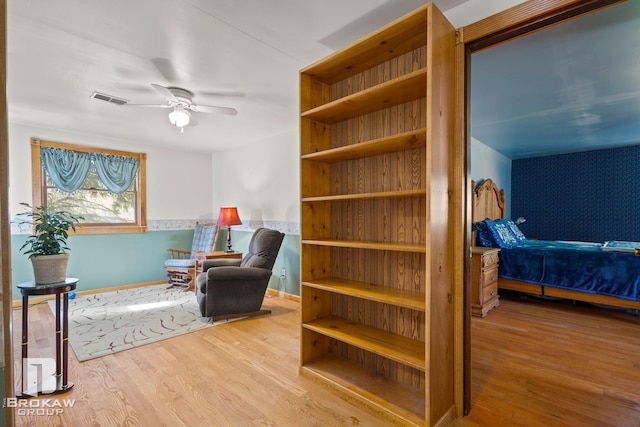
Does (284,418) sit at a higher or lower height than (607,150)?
lower

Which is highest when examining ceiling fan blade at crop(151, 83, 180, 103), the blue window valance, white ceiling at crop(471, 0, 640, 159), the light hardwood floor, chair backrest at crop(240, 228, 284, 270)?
white ceiling at crop(471, 0, 640, 159)

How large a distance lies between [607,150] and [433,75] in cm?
592

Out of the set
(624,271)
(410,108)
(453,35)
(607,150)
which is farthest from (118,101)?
(607,150)

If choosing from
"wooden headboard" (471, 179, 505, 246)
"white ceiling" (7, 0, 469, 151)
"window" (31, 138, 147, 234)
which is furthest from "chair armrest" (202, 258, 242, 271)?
"wooden headboard" (471, 179, 505, 246)

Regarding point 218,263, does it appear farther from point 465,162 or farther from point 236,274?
point 465,162

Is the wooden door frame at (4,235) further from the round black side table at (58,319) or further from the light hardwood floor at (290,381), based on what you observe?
the round black side table at (58,319)

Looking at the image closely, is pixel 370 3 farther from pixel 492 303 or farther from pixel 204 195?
pixel 204 195

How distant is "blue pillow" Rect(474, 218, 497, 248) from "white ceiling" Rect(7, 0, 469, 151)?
2.90 meters

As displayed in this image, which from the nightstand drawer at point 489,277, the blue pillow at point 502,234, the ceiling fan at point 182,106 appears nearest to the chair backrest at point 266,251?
the ceiling fan at point 182,106

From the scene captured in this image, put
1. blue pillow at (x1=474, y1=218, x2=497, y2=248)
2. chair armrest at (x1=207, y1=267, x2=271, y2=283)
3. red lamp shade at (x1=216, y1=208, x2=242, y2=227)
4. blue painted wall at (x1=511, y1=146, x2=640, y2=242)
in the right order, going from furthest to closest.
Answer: blue painted wall at (x1=511, y1=146, x2=640, y2=242)
red lamp shade at (x1=216, y1=208, x2=242, y2=227)
blue pillow at (x1=474, y1=218, x2=497, y2=248)
chair armrest at (x1=207, y1=267, x2=271, y2=283)

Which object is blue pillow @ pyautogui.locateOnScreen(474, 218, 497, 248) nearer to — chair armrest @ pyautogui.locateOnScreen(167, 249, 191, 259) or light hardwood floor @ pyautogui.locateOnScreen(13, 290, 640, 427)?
light hardwood floor @ pyautogui.locateOnScreen(13, 290, 640, 427)

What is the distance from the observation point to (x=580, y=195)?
18.4 feet

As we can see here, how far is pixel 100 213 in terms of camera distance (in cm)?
460

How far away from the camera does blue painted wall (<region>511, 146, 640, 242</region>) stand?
17.0ft
